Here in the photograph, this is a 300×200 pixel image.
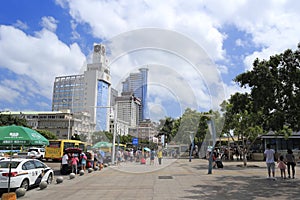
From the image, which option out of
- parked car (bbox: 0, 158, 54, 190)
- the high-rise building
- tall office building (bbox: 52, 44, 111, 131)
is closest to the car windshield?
parked car (bbox: 0, 158, 54, 190)

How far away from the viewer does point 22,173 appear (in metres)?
11.1

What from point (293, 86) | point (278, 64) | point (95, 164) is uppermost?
point (278, 64)

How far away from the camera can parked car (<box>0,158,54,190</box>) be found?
10565 mm

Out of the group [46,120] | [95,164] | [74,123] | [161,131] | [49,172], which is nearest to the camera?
[49,172]

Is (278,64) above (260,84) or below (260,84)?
above

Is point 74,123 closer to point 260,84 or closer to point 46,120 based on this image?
point 46,120

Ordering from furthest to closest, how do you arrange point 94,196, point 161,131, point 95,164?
point 161,131
point 95,164
point 94,196

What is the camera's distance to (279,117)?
1406 cm

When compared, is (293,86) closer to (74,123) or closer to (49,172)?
(49,172)

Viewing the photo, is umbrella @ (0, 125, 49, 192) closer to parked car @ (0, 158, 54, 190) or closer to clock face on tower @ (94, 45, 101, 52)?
parked car @ (0, 158, 54, 190)

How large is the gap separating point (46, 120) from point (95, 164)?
77.6 m

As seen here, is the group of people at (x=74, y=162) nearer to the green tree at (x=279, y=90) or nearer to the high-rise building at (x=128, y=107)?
the high-rise building at (x=128, y=107)

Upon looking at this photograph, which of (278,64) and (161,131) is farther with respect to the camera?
(161,131)

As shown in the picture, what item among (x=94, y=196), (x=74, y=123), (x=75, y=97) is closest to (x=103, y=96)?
(x=75, y=97)
